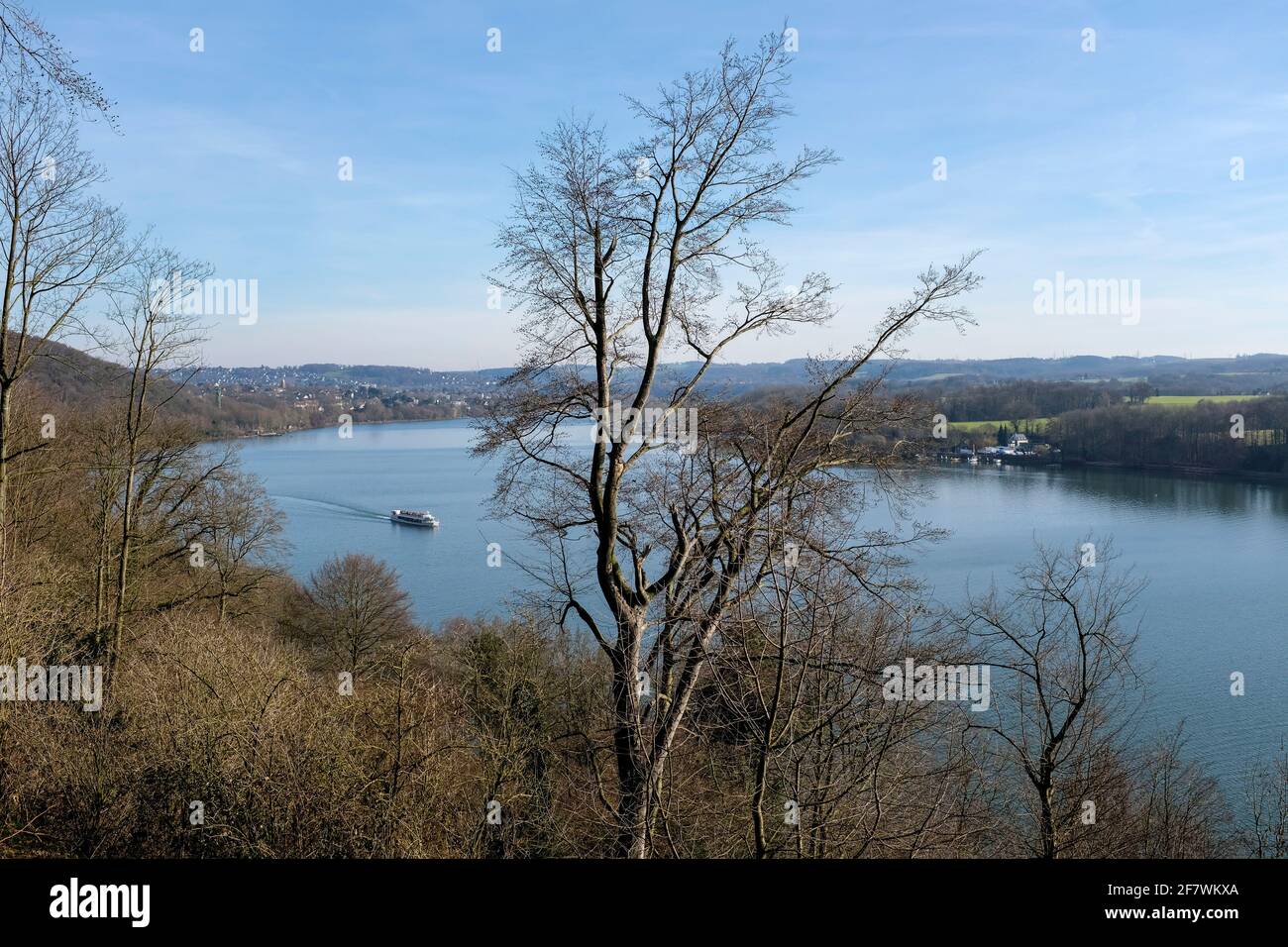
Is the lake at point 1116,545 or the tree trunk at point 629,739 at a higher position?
the tree trunk at point 629,739

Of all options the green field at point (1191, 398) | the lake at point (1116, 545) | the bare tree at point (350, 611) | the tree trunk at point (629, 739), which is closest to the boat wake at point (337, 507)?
the lake at point (1116, 545)

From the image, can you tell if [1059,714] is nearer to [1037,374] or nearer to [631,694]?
[631,694]

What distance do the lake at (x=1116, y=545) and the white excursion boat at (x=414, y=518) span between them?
0.29 meters

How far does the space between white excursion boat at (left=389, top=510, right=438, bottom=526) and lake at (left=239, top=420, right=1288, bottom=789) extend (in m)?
0.29

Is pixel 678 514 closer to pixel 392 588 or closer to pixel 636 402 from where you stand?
pixel 636 402

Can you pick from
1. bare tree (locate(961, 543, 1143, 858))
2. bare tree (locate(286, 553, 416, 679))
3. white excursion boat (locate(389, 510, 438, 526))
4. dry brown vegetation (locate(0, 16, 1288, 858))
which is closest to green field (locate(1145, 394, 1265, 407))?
white excursion boat (locate(389, 510, 438, 526))

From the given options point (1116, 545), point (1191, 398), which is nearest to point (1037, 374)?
point (1191, 398)

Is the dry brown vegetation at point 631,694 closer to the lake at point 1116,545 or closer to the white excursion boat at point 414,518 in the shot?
the lake at point 1116,545

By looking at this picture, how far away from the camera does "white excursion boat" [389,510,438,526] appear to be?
36594mm

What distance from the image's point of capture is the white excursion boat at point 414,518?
36.6 meters

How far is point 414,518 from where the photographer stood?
36906 mm

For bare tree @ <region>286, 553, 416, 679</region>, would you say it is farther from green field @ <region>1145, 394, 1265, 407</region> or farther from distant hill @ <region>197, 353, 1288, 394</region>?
green field @ <region>1145, 394, 1265, 407</region>
